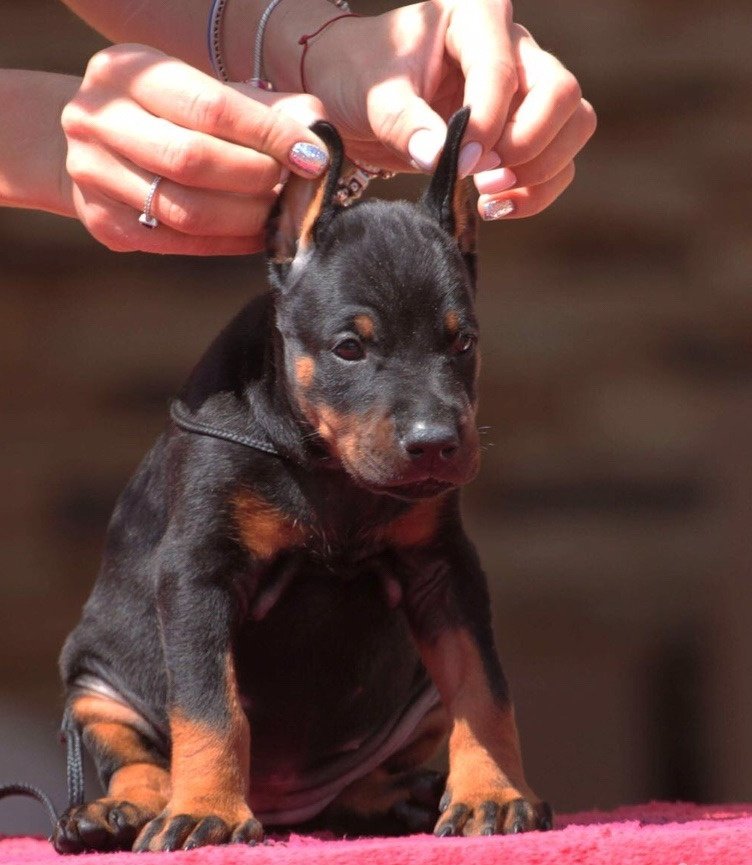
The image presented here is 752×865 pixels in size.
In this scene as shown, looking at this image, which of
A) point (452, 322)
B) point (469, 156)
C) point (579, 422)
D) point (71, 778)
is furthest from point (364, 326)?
point (579, 422)

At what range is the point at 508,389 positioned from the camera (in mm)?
6055

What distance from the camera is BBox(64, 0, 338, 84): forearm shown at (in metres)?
3.43

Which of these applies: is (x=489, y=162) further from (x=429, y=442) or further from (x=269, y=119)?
(x=429, y=442)

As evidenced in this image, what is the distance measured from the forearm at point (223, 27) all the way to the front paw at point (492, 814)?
1.48m

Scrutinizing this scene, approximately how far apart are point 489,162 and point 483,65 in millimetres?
185

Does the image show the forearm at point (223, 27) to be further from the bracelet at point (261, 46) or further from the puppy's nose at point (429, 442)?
the puppy's nose at point (429, 442)

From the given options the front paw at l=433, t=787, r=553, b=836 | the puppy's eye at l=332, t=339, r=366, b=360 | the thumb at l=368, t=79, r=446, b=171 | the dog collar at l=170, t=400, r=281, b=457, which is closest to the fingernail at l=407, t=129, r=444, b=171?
the thumb at l=368, t=79, r=446, b=171

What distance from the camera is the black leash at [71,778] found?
330 centimetres

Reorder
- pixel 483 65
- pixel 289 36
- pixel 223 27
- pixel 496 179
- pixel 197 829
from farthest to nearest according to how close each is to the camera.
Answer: pixel 223 27
pixel 289 36
pixel 496 179
pixel 483 65
pixel 197 829

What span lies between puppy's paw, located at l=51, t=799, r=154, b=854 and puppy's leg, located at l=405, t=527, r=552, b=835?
0.57 m

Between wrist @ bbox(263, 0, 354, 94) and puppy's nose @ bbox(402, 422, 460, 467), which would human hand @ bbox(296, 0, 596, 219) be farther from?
puppy's nose @ bbox(402, 422, 460, 467)

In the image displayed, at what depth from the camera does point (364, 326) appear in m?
3.04

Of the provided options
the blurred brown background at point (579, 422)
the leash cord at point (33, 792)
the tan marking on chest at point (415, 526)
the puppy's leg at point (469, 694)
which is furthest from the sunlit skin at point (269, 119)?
the blurred brown background at point (579, 422)

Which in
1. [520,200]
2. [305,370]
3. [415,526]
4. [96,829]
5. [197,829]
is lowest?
[96,829]
